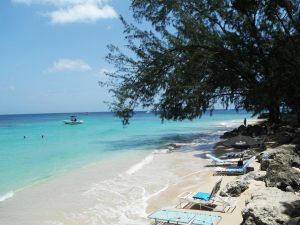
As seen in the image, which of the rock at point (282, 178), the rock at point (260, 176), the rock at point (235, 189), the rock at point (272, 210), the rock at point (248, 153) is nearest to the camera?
the rock at point (272, 210)

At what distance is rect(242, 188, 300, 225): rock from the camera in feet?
22.3

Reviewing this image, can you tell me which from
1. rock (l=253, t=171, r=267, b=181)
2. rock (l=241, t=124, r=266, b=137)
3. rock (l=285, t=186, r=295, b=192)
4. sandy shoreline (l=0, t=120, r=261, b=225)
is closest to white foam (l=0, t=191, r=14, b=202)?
sandy shoreline (l=0, t=120, r=261, b=225)

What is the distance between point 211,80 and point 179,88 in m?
2.68

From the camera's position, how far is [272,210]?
6.95 metres

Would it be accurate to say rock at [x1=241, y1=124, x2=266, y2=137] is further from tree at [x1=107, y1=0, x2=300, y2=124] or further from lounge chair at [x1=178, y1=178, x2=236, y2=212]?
lounge chair at [x1=178, y1=178, x2=236, y2=212]

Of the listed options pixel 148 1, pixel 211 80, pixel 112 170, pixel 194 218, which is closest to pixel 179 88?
pixel 211 80

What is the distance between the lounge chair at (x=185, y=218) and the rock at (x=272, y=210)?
1.15 metres

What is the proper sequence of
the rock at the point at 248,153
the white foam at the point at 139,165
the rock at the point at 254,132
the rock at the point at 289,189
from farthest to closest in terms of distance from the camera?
the rock at the point at 254,132 → the rock at the point at 248,153 → the white foam at the point at 139,165 → the rock at the point at 289,189

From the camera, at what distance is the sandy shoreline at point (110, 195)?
32.1 ft

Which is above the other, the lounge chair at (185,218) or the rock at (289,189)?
the rock at (289,189)

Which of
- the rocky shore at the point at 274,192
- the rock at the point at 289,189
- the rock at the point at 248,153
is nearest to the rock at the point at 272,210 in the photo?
the rocky shore at the point at 274,192

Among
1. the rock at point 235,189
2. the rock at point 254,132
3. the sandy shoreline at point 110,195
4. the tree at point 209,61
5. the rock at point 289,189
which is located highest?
the tree at point 209,61

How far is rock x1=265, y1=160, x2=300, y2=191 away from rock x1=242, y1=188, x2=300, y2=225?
6.98 feet

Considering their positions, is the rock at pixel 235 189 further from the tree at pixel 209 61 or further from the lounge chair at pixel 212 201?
the tree at pixel 209 61
